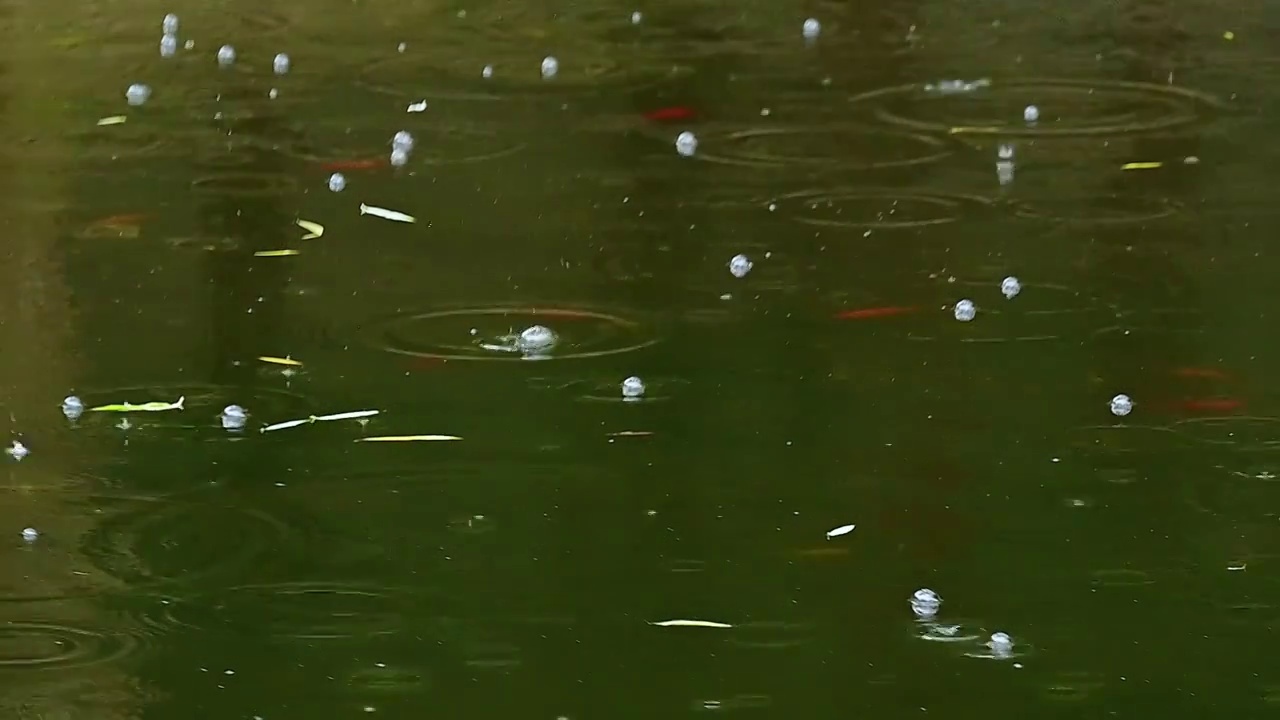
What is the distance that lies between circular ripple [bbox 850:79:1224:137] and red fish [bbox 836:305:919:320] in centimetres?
74

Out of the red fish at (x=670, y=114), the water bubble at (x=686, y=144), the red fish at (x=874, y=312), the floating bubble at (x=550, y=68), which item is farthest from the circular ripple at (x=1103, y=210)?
the floating bubble at (x=550, y=68)

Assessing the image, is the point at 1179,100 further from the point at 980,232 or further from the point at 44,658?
the point at 44,658

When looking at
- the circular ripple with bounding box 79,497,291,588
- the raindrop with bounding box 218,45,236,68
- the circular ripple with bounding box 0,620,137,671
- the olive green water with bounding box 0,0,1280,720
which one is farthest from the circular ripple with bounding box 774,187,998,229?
the raindrop with bounding box 218,45,236,68

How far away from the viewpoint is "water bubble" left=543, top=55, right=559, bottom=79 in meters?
2.96

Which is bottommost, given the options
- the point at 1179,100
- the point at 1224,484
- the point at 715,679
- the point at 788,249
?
the point at 715,679

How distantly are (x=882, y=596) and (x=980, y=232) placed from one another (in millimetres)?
906

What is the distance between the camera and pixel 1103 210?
223 centimetres

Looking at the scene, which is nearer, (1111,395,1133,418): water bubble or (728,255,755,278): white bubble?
(1111,395,1133,418): water bubble

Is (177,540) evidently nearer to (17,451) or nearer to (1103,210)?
(17,451)

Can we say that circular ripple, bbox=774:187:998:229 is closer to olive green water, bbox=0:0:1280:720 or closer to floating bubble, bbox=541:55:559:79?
olive green water, bbox=0:0:1280:720

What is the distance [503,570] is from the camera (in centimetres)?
141

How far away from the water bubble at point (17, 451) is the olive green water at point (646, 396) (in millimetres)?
11

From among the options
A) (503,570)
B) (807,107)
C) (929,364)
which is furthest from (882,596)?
(807,107)

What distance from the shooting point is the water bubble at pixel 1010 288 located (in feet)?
6.36
